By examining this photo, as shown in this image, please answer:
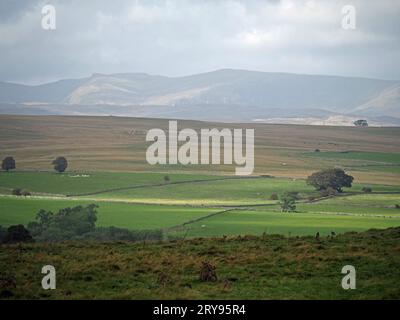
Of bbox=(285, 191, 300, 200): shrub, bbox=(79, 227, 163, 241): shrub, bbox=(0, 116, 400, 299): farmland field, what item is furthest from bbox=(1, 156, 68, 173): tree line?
bbox=(79, 227, 163, 241): shrub

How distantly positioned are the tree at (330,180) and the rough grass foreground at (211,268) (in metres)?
70.5

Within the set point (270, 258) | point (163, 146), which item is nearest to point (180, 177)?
point (163, 146)

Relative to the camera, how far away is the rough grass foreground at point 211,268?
66.9ft

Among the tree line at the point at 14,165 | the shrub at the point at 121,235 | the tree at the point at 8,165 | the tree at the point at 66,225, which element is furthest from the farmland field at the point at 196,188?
the tree at the point at 8,165

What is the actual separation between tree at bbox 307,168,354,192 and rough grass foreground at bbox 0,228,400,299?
7051cm

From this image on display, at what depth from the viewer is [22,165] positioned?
13400cm

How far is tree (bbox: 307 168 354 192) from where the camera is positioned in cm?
10170

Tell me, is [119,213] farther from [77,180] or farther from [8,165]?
[8,165]

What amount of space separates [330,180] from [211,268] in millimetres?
81760

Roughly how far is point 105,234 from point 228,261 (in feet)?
102

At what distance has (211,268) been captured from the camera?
2259 cm

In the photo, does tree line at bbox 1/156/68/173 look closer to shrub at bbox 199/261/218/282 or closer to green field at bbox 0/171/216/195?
green field at bbox 0/171/216/195

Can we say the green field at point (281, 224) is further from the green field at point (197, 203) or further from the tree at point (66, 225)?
the tree at point (66, 225)
